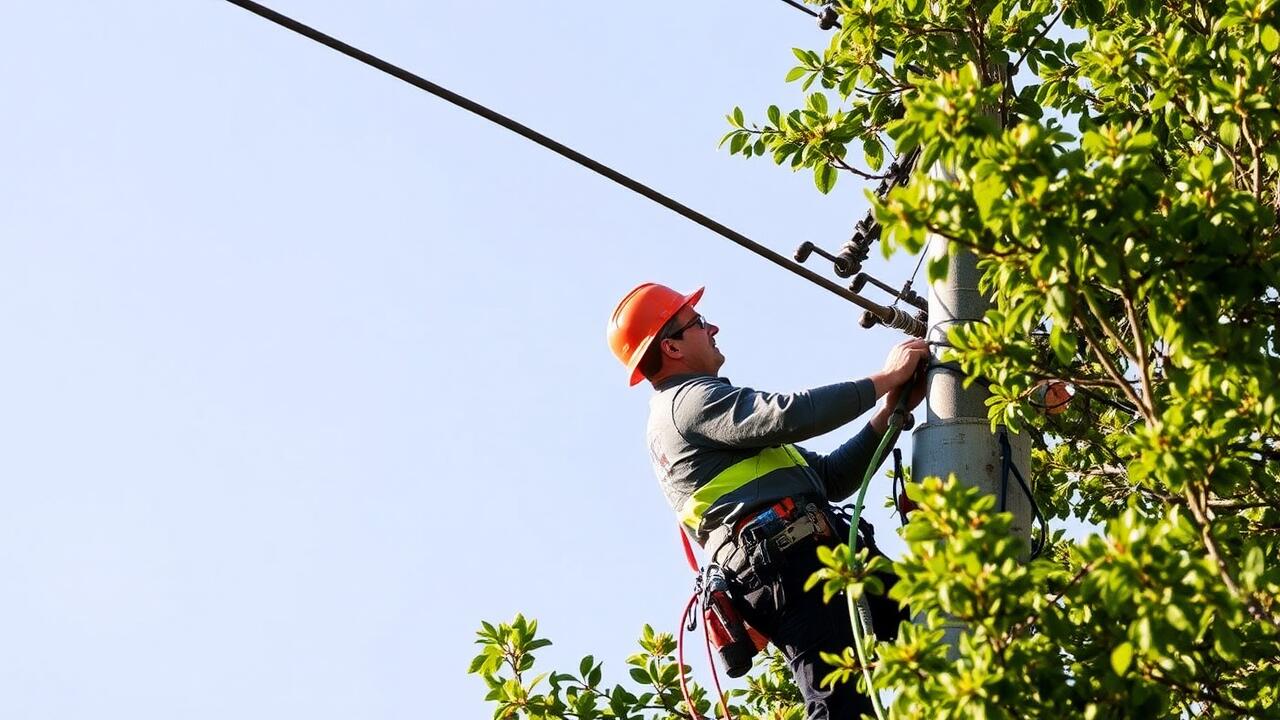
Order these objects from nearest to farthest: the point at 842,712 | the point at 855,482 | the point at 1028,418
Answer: the point at 1028,418 < the point at 842,712 < the point at 855,482

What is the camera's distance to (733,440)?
5.68 metres

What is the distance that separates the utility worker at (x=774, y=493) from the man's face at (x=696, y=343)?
28cm

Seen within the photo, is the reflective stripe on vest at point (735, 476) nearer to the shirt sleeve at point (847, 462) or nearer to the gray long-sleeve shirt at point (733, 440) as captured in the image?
the gray long-sleeve shirt at point (733, 440)

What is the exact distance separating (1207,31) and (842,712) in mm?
2801

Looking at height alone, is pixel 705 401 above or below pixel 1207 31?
below

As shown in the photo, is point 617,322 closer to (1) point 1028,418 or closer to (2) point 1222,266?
(1) point 1028,418

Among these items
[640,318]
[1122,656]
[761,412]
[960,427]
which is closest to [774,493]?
[761,412]

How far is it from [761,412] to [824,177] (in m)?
1.14

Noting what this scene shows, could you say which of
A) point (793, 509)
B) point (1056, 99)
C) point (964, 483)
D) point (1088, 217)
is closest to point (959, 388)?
point (964, 483)

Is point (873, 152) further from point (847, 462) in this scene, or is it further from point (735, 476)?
point (735, 476)

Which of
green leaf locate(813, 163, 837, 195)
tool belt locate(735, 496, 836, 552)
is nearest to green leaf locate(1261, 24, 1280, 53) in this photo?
green leaf locate(813, 163, 837, 195)

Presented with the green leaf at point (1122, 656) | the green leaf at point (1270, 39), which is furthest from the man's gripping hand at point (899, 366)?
the green leaf at point (1122, 656)

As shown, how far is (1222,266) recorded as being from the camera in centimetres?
401

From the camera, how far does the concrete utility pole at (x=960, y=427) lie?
490 centimetres
